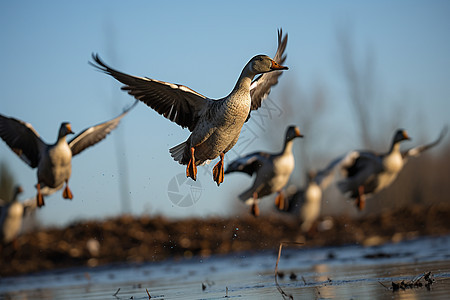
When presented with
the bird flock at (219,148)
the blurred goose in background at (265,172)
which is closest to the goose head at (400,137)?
the bird flock at (219,148)

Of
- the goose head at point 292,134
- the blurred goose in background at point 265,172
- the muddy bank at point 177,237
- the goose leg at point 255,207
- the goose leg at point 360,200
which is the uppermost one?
the goose head at point 292,134

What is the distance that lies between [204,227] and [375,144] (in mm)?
22341

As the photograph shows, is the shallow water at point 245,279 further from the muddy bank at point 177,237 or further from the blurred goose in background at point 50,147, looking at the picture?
the blurred goose in background at point 50,147

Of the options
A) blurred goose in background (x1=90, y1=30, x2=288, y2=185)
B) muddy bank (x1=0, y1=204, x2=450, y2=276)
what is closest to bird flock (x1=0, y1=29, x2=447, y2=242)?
blurred goose in background (x1=90, y1=30, x2=288, y2=185)

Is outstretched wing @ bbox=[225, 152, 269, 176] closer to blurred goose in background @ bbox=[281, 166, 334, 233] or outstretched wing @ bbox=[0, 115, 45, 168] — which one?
outstretched wing @ bbox=[0, 115, 45, 168]

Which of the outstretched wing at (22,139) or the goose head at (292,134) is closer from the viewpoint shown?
the outstretched wing at (22,139)

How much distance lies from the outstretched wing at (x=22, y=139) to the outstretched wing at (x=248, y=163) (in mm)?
3547

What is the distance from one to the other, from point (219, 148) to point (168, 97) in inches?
39.4

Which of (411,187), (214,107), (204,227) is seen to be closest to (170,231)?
(204,227)

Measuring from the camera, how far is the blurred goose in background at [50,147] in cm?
1140

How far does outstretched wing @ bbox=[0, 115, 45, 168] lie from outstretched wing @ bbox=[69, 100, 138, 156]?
64 cm

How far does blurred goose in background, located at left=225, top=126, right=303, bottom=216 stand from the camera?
12102mm

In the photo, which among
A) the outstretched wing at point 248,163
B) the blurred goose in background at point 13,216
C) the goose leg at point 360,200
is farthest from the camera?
the blurred goose in background at point 13,216

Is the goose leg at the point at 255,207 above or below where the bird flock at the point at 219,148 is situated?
below
